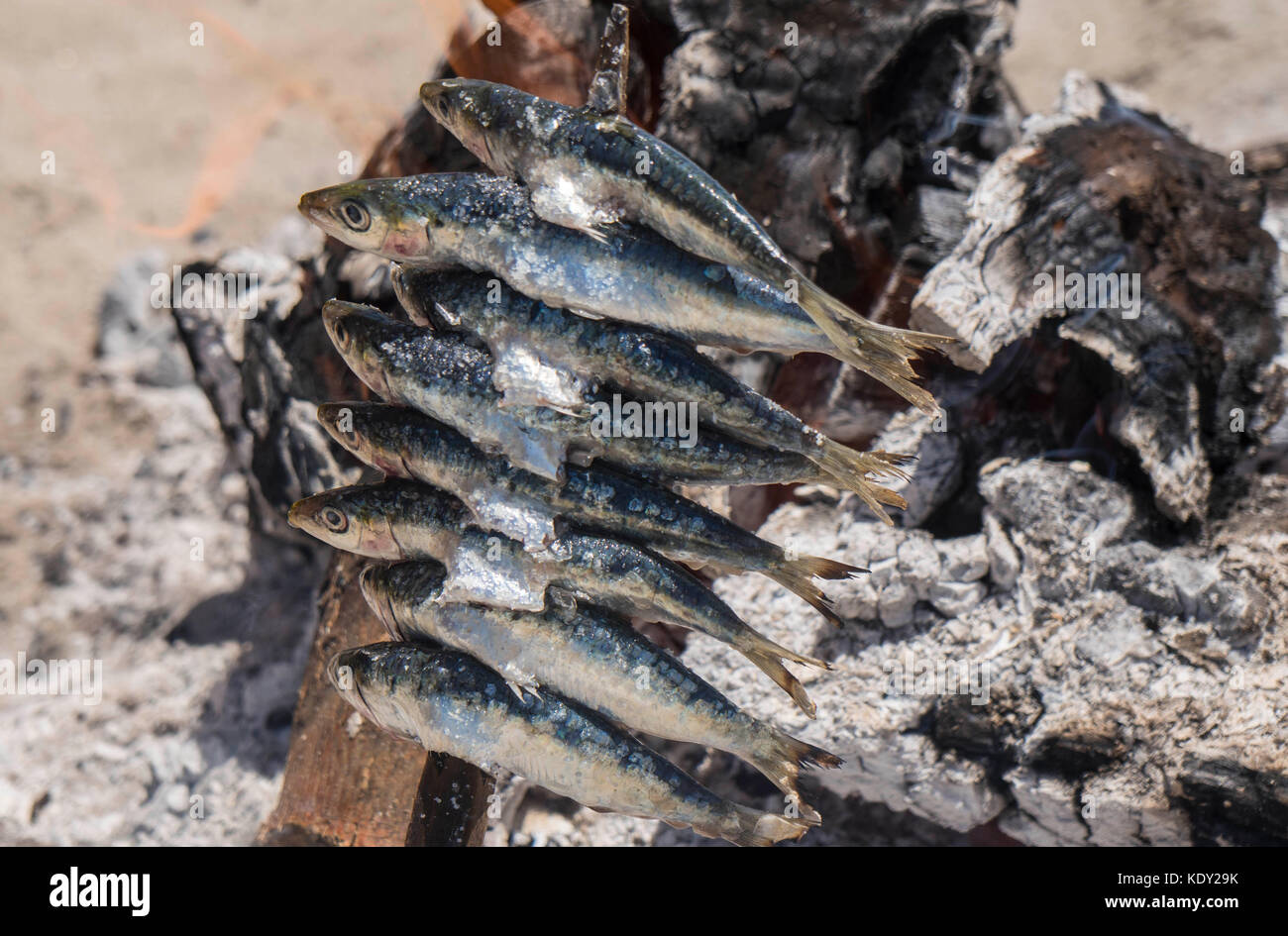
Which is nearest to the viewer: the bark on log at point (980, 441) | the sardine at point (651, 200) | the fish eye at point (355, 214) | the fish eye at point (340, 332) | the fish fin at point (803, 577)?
the sardine at point (651, 200)

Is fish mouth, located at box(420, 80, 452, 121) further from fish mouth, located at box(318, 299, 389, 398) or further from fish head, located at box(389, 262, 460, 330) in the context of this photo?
fish mouth, located at box(318, 299, 389, 398)

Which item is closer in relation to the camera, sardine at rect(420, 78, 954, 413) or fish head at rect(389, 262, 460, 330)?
sardine at rect(420, 78, 954, 413)

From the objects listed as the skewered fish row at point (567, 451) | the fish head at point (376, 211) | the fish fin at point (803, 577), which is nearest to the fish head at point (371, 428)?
the skewered fish row at point (567, 451)

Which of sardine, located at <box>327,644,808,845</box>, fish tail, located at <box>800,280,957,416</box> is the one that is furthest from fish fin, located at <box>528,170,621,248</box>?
sardine, located at <box>327,644,808,845</box>

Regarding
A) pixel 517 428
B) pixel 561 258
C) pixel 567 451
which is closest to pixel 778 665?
pixel 567 451

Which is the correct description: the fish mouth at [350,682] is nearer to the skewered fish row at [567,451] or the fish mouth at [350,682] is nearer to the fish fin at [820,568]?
the skewered fish row at [567,451]

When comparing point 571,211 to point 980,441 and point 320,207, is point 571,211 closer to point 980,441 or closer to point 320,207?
point 320,207
